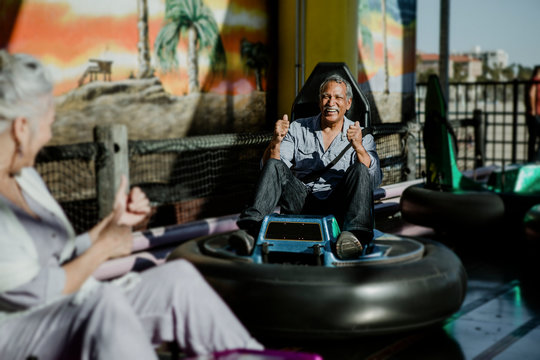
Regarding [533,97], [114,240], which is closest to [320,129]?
[114,240]

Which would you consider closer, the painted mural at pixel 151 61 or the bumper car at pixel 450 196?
the bumper car at pixel 450 196

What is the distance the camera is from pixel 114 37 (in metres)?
6.07

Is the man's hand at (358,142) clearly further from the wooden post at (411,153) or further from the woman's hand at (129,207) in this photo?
the wooden post at (411,153)

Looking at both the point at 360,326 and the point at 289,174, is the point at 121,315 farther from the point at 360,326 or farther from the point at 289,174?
the point at 289,174

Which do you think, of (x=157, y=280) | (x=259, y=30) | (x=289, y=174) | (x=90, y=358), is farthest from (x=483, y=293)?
(x=259, y=30)

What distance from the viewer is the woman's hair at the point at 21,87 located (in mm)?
1412

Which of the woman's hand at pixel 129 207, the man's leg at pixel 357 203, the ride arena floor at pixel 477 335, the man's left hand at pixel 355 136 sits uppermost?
the man's left hand at pixel 355 136

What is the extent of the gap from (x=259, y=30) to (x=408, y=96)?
2.94 metres

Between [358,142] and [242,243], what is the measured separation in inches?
24.6

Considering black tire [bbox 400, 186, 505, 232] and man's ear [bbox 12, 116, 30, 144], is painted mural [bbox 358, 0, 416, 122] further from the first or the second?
man's ear [bbox 12, 116, 30, 144]

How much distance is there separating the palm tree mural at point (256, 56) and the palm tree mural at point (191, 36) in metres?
0.27

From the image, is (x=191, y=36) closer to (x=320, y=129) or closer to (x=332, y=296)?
(x=320, y=129)

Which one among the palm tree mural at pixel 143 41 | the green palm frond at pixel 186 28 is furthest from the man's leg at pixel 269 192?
the green palm frond at pixel 186 28

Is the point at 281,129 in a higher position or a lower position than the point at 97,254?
higher
